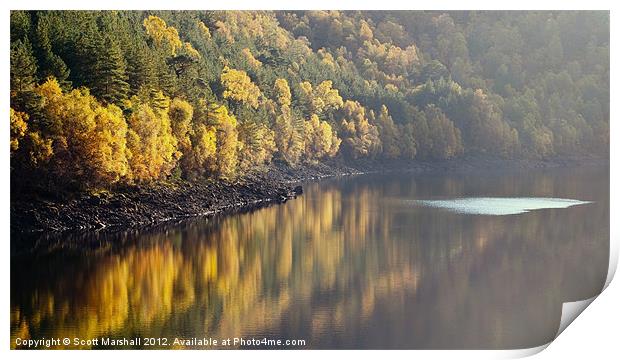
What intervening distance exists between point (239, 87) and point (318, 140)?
6.67m

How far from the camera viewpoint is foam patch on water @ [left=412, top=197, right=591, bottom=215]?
2602 centimetres

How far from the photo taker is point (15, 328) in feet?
41.1

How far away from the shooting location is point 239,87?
34656 millimetres

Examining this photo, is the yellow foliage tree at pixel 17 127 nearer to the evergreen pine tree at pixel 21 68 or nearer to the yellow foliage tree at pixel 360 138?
the evergreen pine tree at pixel 21 68

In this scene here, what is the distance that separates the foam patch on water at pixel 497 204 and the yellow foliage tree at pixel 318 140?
1163cm

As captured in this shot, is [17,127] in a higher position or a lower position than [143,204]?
A: higher

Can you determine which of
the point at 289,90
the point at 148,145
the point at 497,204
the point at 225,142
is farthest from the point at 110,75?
the point at 289,90

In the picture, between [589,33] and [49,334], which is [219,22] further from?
[49,334]

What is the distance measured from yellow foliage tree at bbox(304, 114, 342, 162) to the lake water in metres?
14.0

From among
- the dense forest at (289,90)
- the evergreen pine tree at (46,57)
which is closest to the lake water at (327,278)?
the dense forest at (289,90)

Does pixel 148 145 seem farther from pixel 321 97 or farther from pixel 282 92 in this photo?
pixel 321 97

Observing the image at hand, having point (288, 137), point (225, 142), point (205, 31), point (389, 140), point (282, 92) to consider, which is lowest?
point (225, 142)

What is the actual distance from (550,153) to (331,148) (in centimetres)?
941

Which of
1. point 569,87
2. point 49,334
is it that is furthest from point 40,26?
point 569,87
